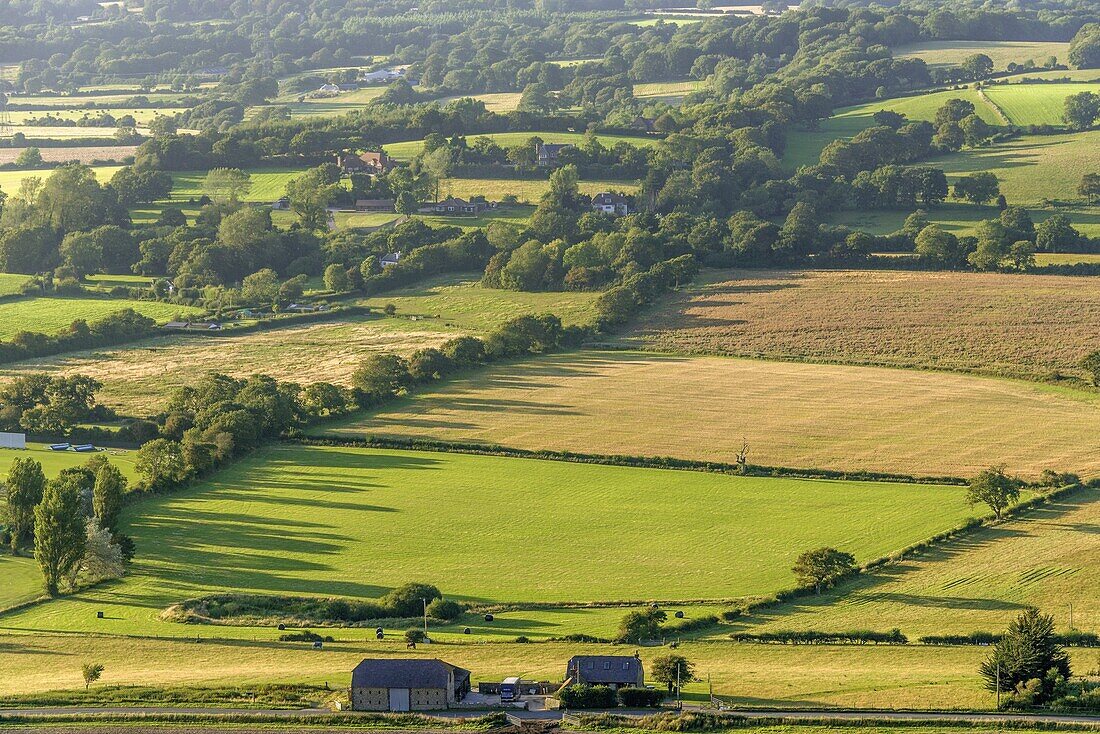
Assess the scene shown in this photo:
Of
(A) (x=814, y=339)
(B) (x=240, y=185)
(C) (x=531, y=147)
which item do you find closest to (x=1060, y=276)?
(A) (x=814, y=339)

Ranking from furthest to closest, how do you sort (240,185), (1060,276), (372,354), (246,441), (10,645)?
1. (240,185)
2. (1060,276)
3. (372,354)
4. (246,441)
5. (10,645)

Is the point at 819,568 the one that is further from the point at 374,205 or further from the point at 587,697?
the point at 374,205

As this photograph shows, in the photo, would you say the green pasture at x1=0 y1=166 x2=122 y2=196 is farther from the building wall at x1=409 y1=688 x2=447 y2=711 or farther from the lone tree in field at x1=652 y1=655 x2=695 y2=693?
the lone tree in field at x1=652 y1=655 x2=695 y2=693

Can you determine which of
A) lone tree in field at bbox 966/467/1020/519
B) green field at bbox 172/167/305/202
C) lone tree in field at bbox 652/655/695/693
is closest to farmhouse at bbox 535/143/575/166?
green field at bbox 172/167/305/202

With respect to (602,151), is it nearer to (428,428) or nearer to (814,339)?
(814,339)

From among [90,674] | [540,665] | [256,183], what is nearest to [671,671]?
[540,665]

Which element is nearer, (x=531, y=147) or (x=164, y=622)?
(x=164, y=622)

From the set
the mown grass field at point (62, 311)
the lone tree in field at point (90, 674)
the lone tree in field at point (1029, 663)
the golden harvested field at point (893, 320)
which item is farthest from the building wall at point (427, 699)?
the mown grass field at point (62, 311)
